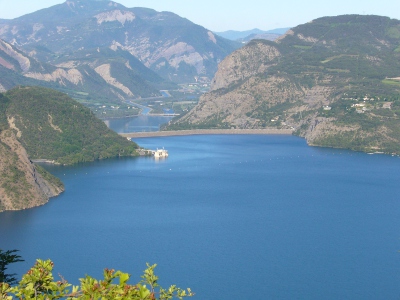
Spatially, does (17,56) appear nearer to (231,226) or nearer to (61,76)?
(61,76)

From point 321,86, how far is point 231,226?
65.9m

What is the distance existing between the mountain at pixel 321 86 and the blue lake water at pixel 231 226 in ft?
49.9

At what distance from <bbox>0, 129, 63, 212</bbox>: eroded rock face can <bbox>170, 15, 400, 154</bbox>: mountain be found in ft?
137

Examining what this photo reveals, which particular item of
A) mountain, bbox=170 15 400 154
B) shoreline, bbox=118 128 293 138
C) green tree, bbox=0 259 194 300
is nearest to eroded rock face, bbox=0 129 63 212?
green tree, bbox=0 259 194 300

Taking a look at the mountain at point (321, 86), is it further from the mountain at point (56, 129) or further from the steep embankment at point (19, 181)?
the steep embankment at point (19, 181)

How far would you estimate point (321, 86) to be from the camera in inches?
4392

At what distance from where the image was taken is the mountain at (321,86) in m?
93.0

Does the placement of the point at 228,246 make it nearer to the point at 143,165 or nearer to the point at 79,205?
the point at 79,205

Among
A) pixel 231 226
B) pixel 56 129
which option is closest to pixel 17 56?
pixel 56 129

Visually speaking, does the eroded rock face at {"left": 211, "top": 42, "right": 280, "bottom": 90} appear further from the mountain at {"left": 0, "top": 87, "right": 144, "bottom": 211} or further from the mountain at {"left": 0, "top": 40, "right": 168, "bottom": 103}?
the mountain at {"left": 0, "top": 87, "right": 144, "bottom": 211}

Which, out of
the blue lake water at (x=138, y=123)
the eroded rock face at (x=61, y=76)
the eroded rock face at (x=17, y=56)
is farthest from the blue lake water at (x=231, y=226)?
the eroded rock face at (x=17, y=56)

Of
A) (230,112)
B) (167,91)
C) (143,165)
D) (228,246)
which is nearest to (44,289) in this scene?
(228,246)

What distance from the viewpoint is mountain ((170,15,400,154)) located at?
3661 inches

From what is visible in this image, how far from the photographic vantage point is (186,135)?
355ft
